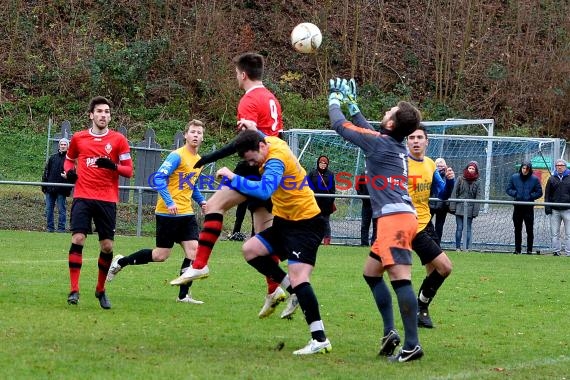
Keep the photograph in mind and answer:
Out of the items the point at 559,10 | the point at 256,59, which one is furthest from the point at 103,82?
the point at 256,59

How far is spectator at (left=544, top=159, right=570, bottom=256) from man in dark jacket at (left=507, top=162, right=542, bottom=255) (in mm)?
280

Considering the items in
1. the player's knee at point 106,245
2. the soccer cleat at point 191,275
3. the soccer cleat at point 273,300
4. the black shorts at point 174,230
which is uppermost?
the black shorts at point 174,230

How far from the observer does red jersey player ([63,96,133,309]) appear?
9.54 metres

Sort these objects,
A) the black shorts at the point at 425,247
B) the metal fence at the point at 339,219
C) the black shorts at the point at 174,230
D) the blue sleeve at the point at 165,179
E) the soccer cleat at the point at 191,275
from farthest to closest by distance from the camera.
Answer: the metal fence at the point at 339,219
the black shorts at the point at 174,230
the blue sleeve at the point at 165,179
the black shorts at the point at 425,247
the soccer cleat at the point at 191,275

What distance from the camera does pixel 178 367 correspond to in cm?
654

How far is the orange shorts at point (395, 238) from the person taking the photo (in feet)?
23.2

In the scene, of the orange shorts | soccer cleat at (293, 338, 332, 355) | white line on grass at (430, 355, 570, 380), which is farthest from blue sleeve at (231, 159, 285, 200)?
white line on grass at (430, 355, 570, 380)

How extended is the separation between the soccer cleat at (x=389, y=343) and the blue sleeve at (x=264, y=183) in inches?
52.9

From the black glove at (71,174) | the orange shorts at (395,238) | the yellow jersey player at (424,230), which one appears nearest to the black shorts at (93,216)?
the black glove at (71,174)

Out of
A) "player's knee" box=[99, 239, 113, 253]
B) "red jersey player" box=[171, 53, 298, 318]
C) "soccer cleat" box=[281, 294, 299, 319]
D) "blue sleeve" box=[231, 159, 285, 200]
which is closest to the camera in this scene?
"blue sleeve" box=[231, 159, 285, 200]

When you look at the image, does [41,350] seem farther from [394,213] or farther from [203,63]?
[203,63]

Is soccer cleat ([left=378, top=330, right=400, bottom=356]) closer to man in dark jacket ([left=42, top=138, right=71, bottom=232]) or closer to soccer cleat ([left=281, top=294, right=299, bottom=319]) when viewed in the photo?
soccer cleat ([left=281, top=294, right=299, bottom=319])

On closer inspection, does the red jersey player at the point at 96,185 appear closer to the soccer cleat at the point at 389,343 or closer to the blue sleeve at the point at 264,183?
the blue sleeve at the point at 264,183

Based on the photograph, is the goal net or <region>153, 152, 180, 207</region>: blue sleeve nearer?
<region>153, 152, 180, 207</region>: blue sleeve
